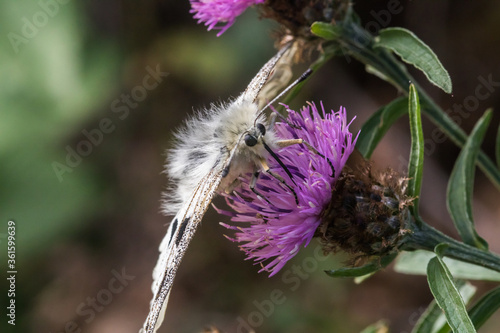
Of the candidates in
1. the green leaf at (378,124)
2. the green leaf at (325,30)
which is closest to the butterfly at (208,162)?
the green leaf at (325,30)

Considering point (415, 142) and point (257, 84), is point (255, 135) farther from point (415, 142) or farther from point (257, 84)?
point (415, 142)

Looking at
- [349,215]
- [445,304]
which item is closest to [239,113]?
[349,215]

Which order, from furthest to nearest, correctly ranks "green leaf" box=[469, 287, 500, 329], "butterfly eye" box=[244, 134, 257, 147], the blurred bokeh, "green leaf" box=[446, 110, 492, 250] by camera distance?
the blurred bokeh
"green leaf" box=[446, 110, 492, 250]
"green leaf" box=[469, 287, 500, 329]
"butterfly eye" box=[244, 134, 257, 147]

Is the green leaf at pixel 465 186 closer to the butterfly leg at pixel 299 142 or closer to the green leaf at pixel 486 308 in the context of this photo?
the green leaf at pixel 486 308

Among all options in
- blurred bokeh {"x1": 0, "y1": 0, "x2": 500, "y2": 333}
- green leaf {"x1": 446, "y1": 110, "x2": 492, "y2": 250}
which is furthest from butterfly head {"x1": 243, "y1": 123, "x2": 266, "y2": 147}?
blurred bokeh {"x1": 0, "y1": 0, "x2": 500, "y2": 333}

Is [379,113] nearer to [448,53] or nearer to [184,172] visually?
[184,172]

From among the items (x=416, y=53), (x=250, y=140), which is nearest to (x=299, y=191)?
(x=250, y=140)

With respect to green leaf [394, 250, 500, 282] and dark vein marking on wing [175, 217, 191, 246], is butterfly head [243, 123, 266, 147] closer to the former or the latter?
dark vein marking on wing [175, 217, 191, 246]
